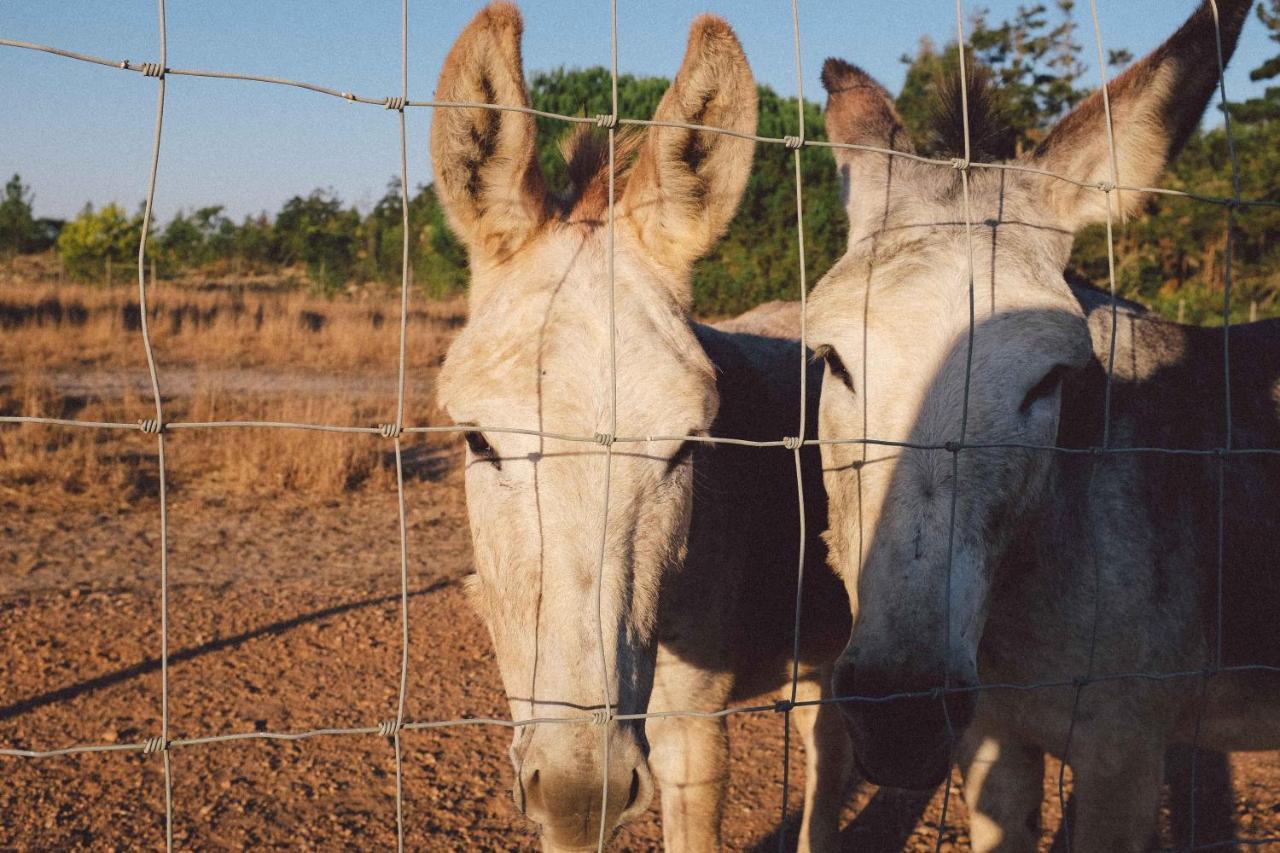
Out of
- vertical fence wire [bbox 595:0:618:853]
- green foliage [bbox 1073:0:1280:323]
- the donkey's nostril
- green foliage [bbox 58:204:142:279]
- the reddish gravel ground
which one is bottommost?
the reddish gravel ground

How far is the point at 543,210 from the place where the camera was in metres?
2.24

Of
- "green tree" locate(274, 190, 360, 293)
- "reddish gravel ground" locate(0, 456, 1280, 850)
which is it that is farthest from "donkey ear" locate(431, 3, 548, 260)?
"green tree" locate(274, 190, 360, 293)

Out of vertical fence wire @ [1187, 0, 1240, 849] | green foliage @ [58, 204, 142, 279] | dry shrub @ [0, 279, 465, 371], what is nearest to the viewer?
vertical fence wire @ [1187, 0, 1240, 849]

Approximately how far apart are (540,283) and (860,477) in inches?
32.6

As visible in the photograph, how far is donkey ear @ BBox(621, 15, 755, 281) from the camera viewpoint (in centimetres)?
204

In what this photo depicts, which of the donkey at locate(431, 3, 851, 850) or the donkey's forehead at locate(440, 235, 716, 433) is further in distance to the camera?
the donkey's forehead at locate(440, 235, 716, 433)

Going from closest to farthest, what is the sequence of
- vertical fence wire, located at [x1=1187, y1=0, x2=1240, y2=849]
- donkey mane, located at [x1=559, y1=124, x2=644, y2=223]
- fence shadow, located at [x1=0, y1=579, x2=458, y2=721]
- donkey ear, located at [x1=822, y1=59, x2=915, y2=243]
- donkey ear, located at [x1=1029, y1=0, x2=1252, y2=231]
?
vertical fence wire, located at [x1=1187, y1=0, x2=1240, y2=849], donkey ear, located at [x1=1029, y1=0, x2=1252, y2=231], donkey mane, located at [x1=559, y1=124, x2=644, y2=223], donkey ear, located at [x1=822, y1=59, x2=915, y2=243], fence shadow, located at [x1=0, y1=579, x2=458, y2=721]

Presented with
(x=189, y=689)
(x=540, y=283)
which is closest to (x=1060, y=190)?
(x=540, y=283)

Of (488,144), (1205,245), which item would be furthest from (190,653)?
(1205,245)

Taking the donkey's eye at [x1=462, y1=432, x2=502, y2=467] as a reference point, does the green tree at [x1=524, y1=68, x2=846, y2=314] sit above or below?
above

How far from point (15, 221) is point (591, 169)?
38108 millimetres

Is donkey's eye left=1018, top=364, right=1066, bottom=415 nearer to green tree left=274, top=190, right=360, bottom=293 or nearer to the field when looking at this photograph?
the field

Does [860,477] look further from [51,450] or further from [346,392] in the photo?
[346,392]

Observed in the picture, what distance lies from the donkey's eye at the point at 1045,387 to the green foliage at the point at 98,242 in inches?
1291
